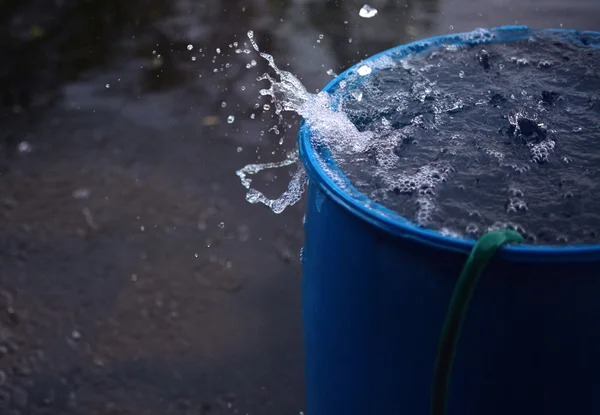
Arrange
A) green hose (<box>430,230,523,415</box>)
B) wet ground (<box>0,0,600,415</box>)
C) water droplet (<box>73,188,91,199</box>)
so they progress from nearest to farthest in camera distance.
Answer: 1. green hose (<box>430,230,523,415</box>)
2. wet ground (<box>0,0,600,415</box>)
3. water droplet (<box>73,188,91,199</box>)

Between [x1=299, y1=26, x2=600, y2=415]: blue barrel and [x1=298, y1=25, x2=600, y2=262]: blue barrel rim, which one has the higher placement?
[x1=298, y1=25, x2=600, y2=262]: blue barrel rim

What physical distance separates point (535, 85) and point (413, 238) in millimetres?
620

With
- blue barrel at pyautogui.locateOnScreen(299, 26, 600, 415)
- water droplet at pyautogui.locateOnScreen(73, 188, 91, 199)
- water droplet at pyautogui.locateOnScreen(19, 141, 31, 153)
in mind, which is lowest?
water droplet at pyautogui.locateOnScreen(19, 141, 31, 153)

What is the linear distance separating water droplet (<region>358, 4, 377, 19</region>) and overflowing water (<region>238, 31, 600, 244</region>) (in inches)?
106

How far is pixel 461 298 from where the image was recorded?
2.92 ft

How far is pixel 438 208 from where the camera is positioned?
1.03 m

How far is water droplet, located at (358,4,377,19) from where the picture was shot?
4082 mm

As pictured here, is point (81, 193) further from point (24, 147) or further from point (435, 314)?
point (435, 314)

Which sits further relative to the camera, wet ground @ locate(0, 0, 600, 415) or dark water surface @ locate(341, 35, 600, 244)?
wet ground @ locate(0, 0, 600, 415)

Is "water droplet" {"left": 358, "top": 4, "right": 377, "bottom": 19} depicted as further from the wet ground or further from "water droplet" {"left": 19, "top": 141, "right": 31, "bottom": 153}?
"water droplet" {"left": 19, "top": 141, "right": 31, "bottom": 153}

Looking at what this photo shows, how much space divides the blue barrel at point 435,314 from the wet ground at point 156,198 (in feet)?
2.93

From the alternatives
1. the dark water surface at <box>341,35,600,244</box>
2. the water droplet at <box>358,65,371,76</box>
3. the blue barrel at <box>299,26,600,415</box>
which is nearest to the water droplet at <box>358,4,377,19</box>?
the dark water surface at <box>341,35,600,244</box>

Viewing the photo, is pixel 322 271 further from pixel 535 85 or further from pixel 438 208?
pixel 535 85

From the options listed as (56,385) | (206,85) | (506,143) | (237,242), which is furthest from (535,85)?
(206,85)
